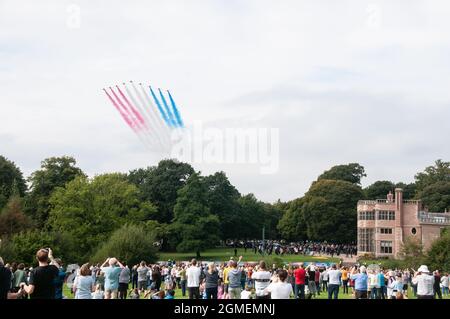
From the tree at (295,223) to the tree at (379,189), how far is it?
16316 millimetres

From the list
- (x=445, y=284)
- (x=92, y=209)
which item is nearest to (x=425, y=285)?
(x=445, y=284)

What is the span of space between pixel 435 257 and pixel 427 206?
6696 cm

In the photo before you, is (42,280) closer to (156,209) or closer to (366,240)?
(156,209)

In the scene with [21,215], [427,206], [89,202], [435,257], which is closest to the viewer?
[435,257]

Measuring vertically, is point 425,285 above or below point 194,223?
below

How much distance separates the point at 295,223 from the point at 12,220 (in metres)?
63.9

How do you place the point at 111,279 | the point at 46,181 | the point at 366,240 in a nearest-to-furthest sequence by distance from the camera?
the point at 111,279
the point at 46,181
the point at 366,240

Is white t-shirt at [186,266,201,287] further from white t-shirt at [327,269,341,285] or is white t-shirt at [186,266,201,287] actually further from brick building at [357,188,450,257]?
brick building at [357,188,450,257]

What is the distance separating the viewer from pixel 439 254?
6175cm

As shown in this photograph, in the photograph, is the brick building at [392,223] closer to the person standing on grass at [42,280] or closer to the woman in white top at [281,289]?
the woman in white top at [281,289]

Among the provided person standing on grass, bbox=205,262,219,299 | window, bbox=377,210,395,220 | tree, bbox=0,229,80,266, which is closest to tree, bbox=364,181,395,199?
window, bbox=377,210,395,220
